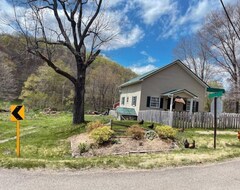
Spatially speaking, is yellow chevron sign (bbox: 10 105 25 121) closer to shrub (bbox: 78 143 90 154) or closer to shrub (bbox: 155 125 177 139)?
shrub (bbox: 78 143 90 154)

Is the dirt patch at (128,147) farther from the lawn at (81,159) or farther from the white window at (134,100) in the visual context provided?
the white window at (134,100)

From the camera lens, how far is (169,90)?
90.6 ft

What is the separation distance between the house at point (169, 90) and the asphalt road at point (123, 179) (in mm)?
19103

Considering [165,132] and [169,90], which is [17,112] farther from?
[169,90]

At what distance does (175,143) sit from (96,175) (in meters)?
6.45

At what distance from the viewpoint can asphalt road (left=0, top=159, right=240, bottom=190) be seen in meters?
5.59

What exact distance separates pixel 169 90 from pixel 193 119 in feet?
29.9

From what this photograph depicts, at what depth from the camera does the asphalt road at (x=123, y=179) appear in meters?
5.59

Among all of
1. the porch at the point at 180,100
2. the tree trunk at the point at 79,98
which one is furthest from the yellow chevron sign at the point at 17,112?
the porch at the point at 180,100

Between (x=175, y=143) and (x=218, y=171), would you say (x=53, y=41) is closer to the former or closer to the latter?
(x=175, y=143)

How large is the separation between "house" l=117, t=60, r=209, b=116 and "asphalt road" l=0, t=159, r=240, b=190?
19103mm

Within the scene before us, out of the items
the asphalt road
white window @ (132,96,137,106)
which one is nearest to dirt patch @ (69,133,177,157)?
the asphalt road

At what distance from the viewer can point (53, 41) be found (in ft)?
59.4

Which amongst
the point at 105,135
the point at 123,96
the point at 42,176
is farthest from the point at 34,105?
the point at 42,176
